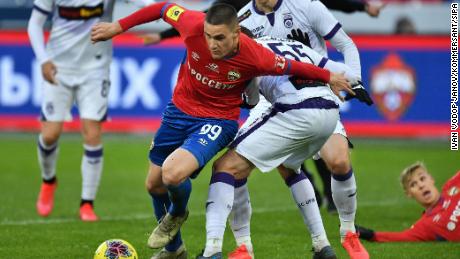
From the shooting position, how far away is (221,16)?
7.16 meters

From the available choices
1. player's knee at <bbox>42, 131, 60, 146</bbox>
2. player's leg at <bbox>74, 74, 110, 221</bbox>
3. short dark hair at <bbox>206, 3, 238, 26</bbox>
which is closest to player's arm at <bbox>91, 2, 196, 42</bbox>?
short dark hair at <bbox>206, 3, 238, 26</bbox>

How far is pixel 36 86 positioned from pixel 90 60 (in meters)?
7.10

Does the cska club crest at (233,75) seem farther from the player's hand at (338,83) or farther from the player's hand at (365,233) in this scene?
the player's hand at (365,233)

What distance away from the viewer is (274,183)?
47.4 feet

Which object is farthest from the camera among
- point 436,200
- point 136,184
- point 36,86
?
point 36,86

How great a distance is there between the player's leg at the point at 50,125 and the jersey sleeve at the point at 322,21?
140 inches

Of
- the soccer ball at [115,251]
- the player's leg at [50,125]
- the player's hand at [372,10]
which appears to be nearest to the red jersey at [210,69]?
the soccer ball at [115,251]

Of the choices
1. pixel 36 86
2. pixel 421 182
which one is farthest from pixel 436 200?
pixel 36 86

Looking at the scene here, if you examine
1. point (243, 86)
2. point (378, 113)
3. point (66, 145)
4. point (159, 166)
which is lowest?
point (66, 145)

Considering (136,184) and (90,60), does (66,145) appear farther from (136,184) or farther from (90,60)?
(90,60)

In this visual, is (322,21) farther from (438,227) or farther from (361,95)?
(438,227)

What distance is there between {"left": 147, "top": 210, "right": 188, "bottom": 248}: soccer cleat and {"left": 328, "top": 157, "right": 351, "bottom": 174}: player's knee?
1.35 meters

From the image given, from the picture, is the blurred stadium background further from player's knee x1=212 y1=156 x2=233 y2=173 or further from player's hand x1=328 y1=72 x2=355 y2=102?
player's hand x1=328 y1=72 x2=355 y2=102

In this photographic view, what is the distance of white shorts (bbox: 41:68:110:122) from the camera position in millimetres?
11031
